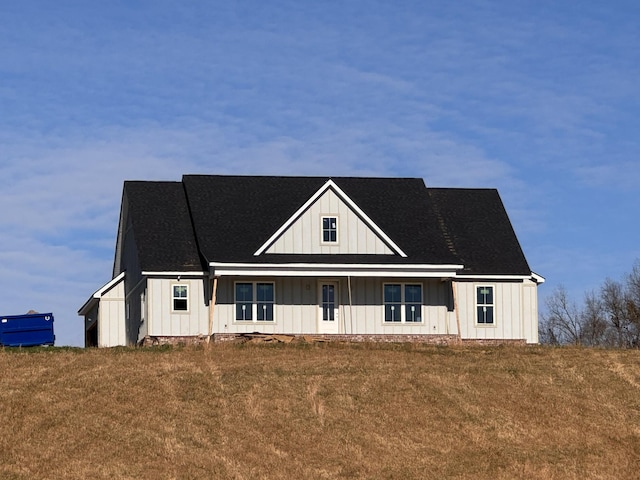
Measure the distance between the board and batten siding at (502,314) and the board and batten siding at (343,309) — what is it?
721 millimetres

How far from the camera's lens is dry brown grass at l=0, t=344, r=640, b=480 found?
94.9 ft

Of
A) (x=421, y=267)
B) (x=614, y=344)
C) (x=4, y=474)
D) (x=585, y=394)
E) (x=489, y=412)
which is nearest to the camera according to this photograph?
(x=4, y=474)

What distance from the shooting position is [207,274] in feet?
152

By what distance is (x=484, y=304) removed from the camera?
48.7 m

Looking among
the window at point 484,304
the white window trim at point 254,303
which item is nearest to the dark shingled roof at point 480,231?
the window at point 484,304

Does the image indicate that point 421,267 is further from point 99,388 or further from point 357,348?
point 99,388

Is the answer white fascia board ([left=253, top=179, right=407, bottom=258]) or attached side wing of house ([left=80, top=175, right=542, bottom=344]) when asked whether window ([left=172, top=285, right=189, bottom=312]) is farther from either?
white fascia board ([left=253, top=179, right=407, bottom=258])

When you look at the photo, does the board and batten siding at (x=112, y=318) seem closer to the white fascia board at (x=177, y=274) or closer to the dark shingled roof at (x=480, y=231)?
the white fascia board at (x=177, y=274)

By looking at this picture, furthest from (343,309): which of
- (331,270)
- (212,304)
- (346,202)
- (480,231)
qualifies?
(480,231)

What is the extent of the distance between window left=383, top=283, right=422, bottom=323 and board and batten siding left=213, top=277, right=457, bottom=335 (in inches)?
6.4

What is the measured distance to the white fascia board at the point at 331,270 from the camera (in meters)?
45.2

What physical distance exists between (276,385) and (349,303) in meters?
11.2

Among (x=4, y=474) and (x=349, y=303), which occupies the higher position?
(x=349, y=303)

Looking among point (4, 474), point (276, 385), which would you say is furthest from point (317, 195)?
point (4, 474)
